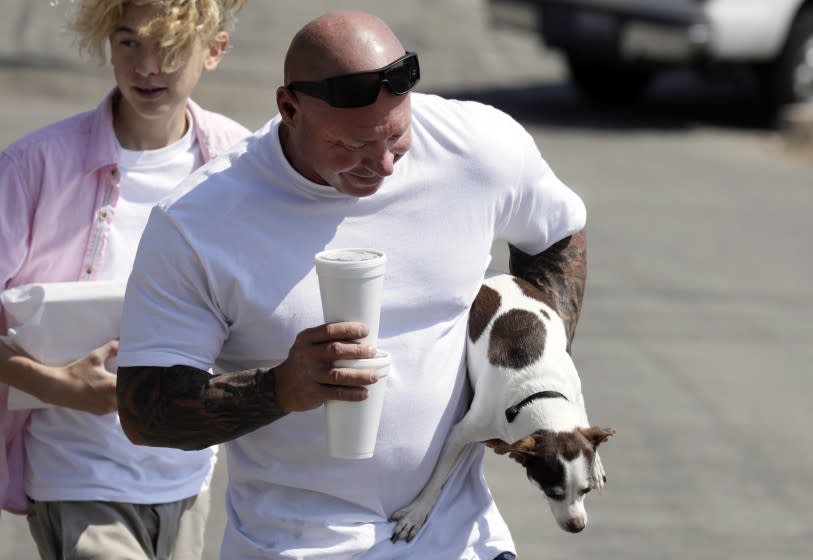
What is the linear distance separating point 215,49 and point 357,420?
4.41 ft

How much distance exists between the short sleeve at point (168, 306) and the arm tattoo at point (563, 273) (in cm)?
84

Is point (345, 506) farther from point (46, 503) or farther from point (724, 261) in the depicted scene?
point (724, 261)

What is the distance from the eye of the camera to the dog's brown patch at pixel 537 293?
303 cm

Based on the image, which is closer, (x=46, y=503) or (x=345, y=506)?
(x=345, y=506)

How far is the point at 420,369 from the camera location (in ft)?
8.85

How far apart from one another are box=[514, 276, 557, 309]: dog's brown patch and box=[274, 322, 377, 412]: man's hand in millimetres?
763

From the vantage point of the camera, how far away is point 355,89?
2.49 metres

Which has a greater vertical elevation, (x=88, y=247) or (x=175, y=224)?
(x=175, y=224)

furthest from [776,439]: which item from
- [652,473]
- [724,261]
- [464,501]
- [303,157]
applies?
[303,157]

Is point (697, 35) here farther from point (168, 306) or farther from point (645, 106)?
point (168, 306)

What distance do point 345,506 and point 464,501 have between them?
300 mm

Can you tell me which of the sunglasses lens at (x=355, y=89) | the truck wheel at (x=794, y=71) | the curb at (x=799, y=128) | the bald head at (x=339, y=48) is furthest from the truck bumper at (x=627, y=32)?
the sunglasses lens at (x=355, y=89)

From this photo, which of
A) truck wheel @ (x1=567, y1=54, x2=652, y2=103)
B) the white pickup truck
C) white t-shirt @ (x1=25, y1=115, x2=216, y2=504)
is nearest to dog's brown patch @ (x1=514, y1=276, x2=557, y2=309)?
white t-shirt @ (x1=25, y1=115, x2=216, y2=504)

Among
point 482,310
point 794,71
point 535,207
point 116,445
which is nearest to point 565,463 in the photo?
point 482,310
